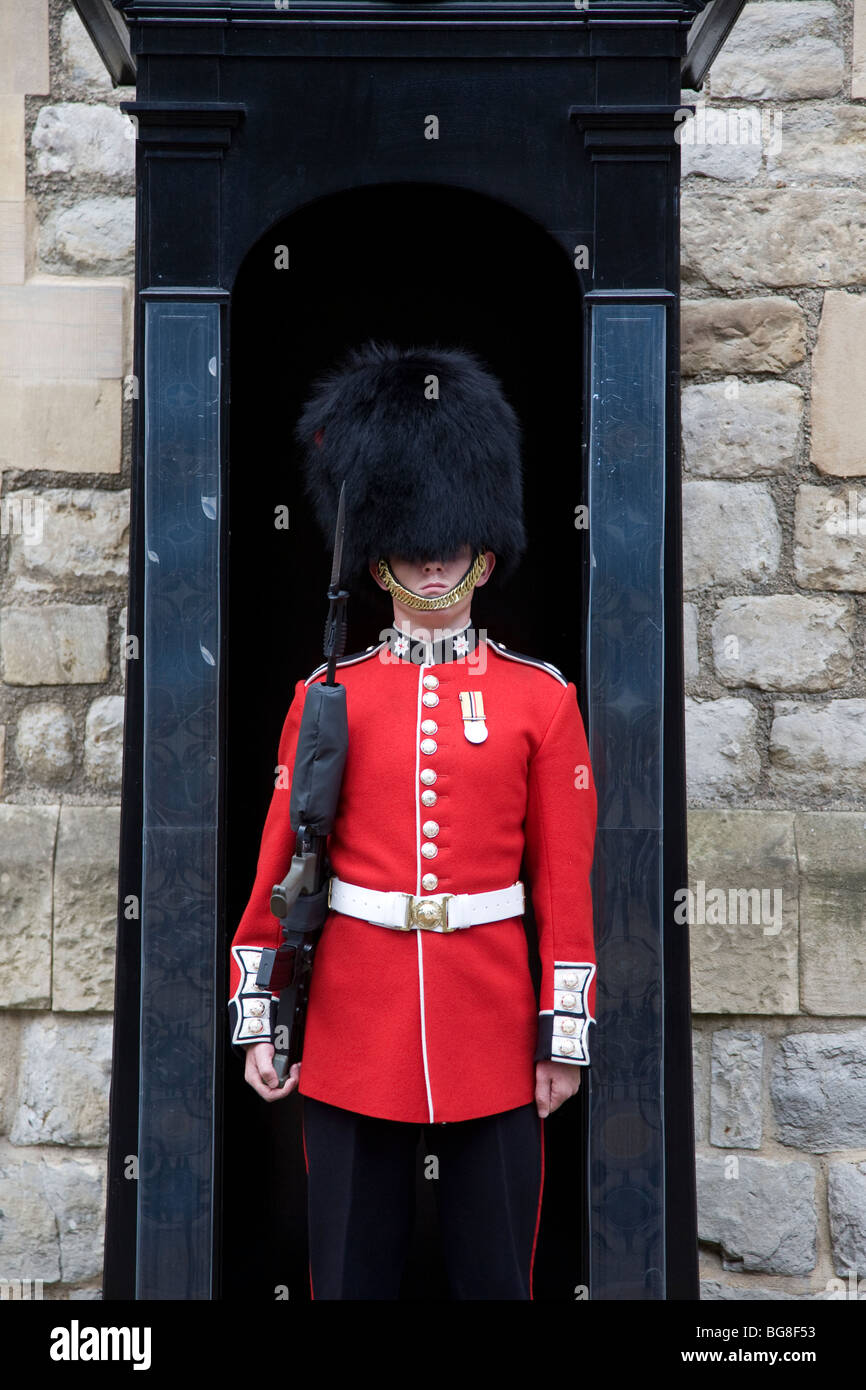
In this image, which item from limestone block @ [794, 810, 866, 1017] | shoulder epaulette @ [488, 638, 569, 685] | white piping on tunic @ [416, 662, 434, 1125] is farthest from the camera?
limestone block @ [794, 810, 866, 1017]

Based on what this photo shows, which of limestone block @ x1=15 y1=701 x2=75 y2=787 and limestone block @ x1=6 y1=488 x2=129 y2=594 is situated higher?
limestone block @ x1=6 y1=488 x2=129 y2=594

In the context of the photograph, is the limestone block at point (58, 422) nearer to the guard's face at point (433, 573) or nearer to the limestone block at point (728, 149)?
the guard's face at point (433, 573)

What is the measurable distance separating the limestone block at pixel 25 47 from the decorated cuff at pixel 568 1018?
1.92 meters

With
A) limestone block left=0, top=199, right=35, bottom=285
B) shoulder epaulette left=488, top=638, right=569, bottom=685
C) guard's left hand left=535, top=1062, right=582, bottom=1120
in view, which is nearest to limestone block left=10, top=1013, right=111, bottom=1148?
guard's left hand left=535, top=1062, right=582, bottom=1120

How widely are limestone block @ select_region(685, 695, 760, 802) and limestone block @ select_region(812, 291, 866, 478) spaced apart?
49cm

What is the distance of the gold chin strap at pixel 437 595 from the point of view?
170cm

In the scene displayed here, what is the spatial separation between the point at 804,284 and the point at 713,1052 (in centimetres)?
147

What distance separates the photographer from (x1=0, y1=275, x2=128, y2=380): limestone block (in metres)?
2.45

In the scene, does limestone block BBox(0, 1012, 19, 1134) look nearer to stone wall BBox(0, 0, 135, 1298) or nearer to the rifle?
stone wall BBox(0, 0, 135, 1298)

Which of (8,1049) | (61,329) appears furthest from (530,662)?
(8,1049)

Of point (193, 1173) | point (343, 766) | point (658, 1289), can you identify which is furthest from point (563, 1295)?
point (343, 766)

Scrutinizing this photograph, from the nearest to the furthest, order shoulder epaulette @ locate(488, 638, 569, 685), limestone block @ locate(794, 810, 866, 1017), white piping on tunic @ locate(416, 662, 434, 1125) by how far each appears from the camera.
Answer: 1. white piping on tunic @ locate(416, 662, 434, 1125)
2. shoulder epaulette @ locate(488, 638, 569, 685)
3. limestone block @ locate(794, 810, 866, 1017)

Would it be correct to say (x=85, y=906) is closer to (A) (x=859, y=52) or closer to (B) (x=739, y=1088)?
(B) (x=739, y=1088)

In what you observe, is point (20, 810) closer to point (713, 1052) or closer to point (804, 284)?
point (713, 1052)
